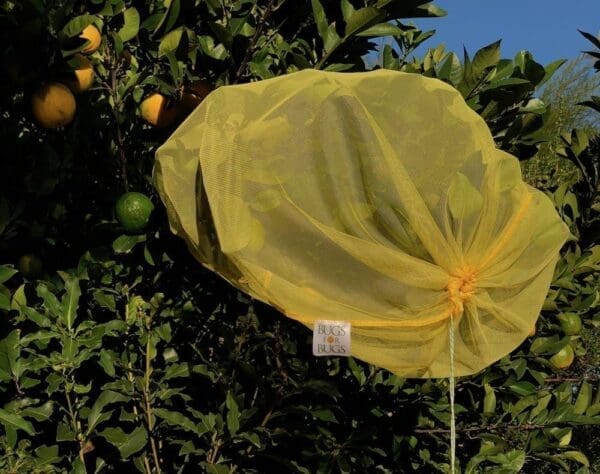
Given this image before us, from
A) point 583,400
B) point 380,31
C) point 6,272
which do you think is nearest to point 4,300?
point 6,272

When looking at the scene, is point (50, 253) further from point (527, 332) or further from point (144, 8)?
point (527, 332)

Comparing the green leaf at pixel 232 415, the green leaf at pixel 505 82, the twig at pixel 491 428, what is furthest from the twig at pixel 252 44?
the twig at pixel 491 428

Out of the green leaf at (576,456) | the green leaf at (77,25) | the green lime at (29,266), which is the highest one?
the green leaf at (77,25)

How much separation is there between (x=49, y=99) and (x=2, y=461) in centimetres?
93

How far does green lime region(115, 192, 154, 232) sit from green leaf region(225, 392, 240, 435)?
1.74 ft

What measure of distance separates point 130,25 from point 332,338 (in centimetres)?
128

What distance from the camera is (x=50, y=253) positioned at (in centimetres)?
276

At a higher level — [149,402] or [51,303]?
[51,303]

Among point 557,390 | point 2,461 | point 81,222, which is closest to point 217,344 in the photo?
point 81,222

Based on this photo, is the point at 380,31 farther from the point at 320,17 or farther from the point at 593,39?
the point at 593,39

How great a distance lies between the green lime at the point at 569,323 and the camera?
335cm

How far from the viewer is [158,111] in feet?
8.54

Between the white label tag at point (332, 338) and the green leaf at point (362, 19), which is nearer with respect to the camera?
the white label tag at point (332, 338)

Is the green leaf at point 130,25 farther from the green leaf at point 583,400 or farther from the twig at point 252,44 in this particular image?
the green leaf at point 583,400
